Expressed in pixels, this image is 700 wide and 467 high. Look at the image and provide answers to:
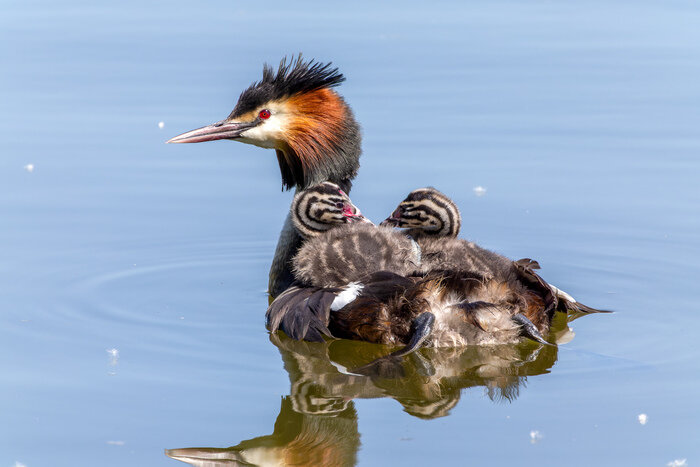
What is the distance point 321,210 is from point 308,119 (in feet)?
2.78

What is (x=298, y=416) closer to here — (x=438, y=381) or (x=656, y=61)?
(x=438, y=381)

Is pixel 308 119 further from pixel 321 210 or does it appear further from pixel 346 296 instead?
pixel 346 296

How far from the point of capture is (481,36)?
11859mm

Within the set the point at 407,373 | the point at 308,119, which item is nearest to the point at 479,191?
the point at 308,119

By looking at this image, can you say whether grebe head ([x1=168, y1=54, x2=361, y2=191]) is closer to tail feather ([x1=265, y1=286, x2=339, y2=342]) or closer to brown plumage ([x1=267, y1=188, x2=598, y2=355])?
brown plumage ([x1=267, y1=188, x2=598, y2=355])

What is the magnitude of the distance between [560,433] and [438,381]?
0.87 metres

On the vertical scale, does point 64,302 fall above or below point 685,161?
below

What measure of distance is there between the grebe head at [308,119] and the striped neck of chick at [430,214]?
2.52 feet

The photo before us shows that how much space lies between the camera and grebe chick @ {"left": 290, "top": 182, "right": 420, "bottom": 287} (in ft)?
22.1

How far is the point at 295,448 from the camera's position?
5562mm

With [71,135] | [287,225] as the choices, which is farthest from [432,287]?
[71,135]

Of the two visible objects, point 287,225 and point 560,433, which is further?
point 287,225

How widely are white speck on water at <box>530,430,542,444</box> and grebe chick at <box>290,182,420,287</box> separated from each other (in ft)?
4.70

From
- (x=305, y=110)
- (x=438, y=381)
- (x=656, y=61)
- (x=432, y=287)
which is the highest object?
(x=656, y=61)
